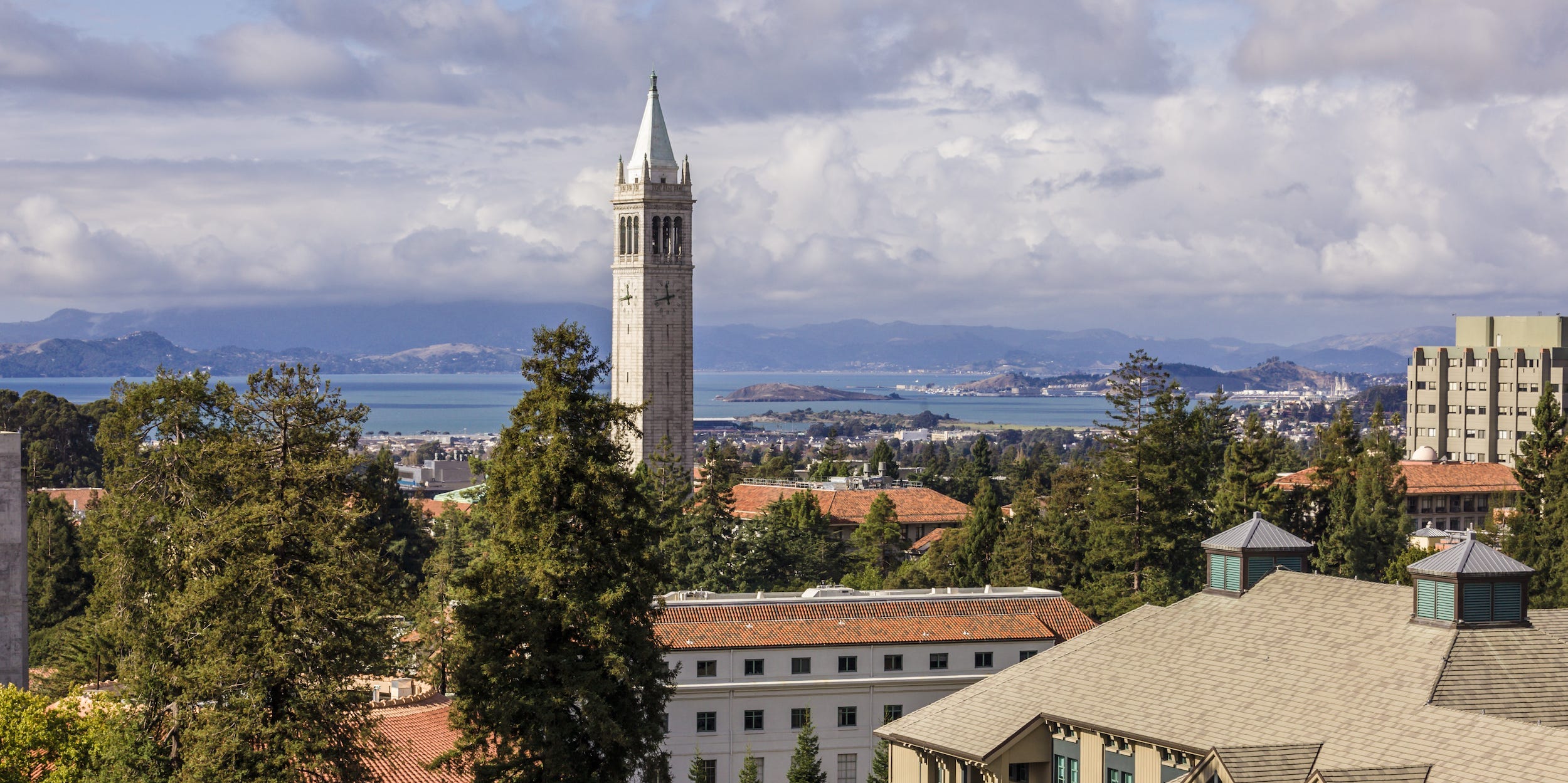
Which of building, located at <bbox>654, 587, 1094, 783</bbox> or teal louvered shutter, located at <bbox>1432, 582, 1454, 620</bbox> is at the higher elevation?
teal louvered shutter, located at <bbox>1432, 582, 1454, 620</bbox>

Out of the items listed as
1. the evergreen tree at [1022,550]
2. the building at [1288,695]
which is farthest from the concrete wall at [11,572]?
the evergreen tree at [1022,550]

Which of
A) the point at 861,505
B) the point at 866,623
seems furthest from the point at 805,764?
the point at 861,505

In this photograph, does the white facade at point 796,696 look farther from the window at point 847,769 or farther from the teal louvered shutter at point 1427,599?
the teal louvered shutter at point 1427,599

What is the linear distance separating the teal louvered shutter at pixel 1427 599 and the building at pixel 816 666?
1935cm

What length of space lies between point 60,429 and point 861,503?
57.8 metres

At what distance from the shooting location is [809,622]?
5475cm

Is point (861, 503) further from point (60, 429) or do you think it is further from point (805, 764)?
point (60, 429)

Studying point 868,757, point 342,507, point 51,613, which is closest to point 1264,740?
point 342,507

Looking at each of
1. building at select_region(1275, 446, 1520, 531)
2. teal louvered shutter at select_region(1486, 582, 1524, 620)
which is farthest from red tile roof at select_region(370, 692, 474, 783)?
building at select_region(1275, 446, 1520, 531)

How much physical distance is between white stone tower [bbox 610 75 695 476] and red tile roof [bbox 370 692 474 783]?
157ft

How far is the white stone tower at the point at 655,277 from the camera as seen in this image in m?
101

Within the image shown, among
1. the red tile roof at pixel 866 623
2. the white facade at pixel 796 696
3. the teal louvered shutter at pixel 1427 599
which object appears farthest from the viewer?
the red tile roof at pixel 866 623

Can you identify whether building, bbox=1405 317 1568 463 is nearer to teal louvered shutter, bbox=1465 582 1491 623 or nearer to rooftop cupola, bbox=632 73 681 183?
rooftop cupola, bbox=632 73 681 183

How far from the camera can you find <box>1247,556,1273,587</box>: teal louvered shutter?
42.4m
